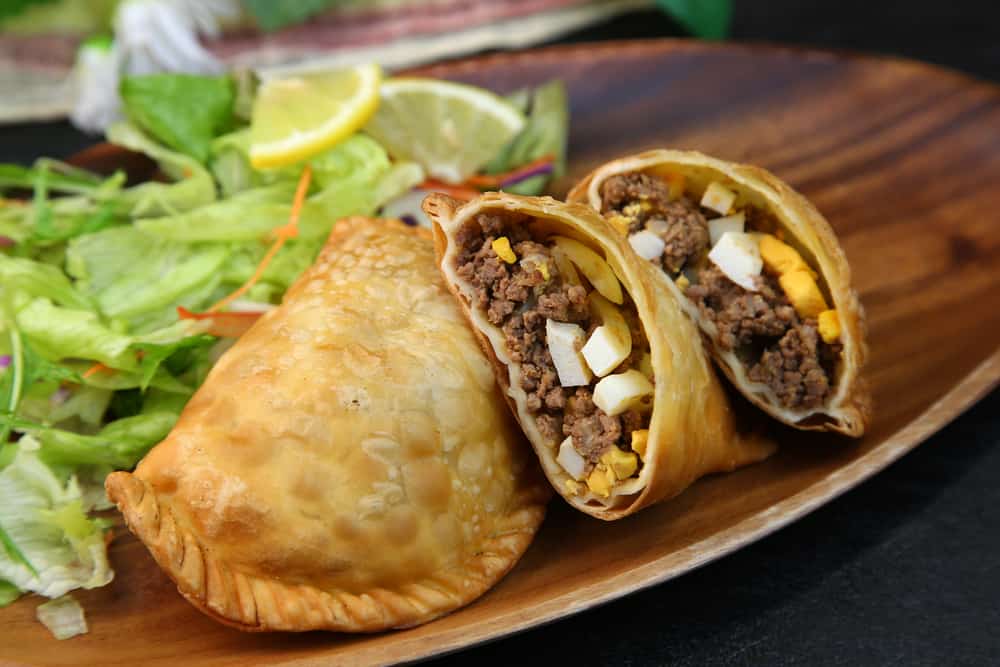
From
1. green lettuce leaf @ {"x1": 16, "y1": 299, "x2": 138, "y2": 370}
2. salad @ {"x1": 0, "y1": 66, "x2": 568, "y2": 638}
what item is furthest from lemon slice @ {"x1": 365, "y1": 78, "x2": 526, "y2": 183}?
green lettuce leaf @ {"x1": 16, "y1": 299, "x2": 138, "y2": 370}

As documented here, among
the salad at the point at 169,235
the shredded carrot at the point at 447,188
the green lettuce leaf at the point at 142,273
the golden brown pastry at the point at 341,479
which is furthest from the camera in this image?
the shredded carrot at the point at 447,188

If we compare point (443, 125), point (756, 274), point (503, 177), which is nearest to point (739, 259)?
point (756, 274)

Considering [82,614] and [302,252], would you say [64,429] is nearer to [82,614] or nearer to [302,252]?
[82,614]

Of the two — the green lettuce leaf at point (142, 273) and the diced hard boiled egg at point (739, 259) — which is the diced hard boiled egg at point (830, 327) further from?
the green lettuce leaf at point (142, 273)

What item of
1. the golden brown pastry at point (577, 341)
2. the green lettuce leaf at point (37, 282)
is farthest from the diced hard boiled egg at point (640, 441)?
the green lettuce leaf at point (37, 282)

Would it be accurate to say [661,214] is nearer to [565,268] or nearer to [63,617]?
[565,268]

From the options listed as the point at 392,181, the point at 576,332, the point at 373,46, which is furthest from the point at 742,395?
the point at 373,46

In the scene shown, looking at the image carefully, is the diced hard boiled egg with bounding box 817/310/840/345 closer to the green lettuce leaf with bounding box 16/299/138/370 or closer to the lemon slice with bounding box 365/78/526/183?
the lemon slice with bounding box 365/78/526/183

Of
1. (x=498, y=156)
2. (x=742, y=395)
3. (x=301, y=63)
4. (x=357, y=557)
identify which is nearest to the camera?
(x=357, y=557)
